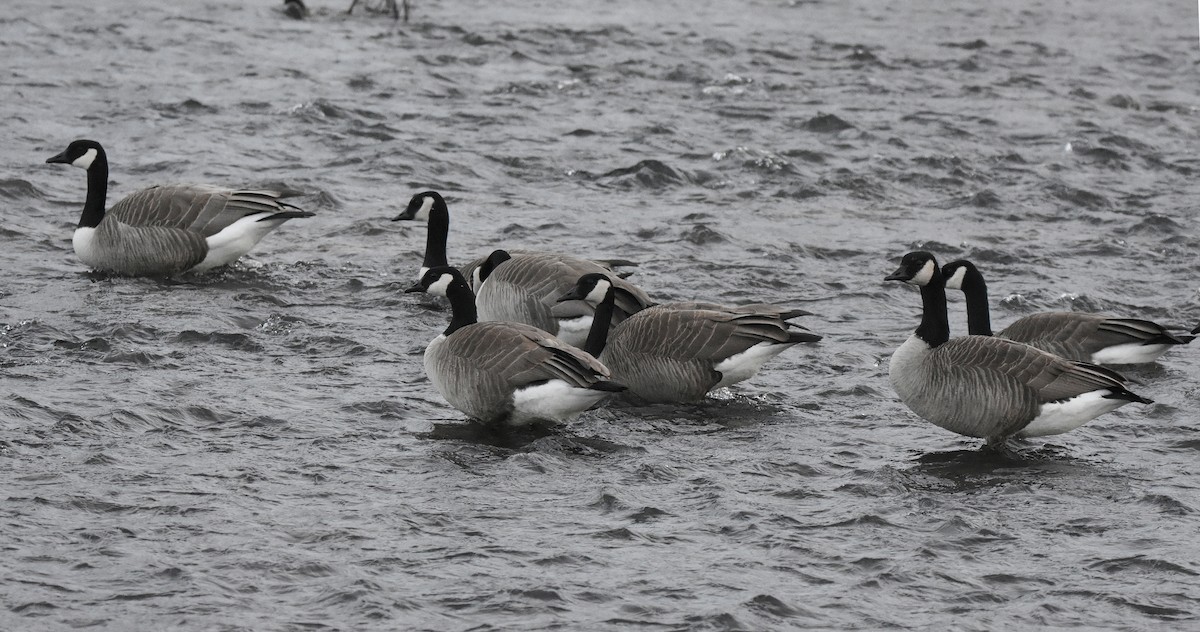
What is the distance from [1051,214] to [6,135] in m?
12.0

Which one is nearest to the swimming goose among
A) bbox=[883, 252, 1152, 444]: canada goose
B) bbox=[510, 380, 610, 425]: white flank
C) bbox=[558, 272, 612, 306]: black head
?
bbox=[558, 272, 612, 306]: black head

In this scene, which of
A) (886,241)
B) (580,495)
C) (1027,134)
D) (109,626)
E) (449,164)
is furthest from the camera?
(1027,134)

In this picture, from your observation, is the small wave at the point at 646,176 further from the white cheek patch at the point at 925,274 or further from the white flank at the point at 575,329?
the white cheek patch at the point at 925,274

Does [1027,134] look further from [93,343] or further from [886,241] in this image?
[93,343]

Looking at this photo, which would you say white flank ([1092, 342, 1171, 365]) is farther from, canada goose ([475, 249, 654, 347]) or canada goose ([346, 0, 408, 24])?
canada goose ([346, 0, 408, 24])

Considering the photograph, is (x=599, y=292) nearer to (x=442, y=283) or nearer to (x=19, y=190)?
(x=442, y=283)

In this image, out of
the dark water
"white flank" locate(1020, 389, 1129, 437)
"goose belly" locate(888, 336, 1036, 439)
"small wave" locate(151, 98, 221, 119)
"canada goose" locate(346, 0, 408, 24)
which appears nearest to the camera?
the dark water

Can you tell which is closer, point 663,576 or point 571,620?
point 571,620

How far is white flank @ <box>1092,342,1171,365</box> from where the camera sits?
1152cm

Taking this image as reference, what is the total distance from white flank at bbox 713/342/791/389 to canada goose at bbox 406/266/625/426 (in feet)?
3.64

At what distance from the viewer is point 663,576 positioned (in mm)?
7910

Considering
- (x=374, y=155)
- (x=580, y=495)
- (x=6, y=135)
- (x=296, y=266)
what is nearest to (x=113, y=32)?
(x=6, y=135)

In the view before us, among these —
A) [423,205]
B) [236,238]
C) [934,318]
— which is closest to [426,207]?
[423,205]

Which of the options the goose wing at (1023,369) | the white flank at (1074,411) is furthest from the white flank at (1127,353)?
the white flank at (1074,411)
